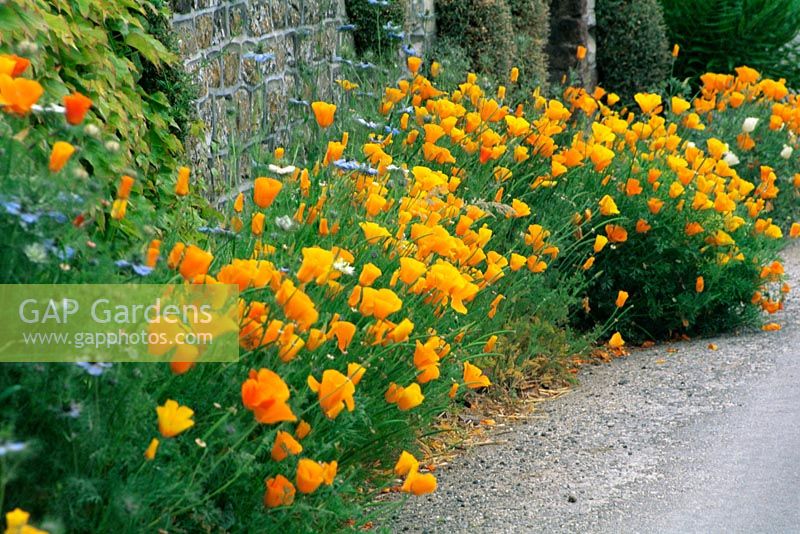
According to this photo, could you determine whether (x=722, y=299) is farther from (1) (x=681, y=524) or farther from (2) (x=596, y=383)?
(1) (x=681, y=524)

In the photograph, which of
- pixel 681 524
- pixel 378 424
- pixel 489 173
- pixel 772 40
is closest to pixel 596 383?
pixel 489 173

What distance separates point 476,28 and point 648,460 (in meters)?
4.65

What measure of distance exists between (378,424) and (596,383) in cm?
202

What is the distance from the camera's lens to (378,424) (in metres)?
2.96

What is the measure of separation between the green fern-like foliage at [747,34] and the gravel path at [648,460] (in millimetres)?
6342

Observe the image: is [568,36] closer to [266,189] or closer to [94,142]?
[94,142]

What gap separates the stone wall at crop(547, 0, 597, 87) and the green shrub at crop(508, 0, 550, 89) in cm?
94

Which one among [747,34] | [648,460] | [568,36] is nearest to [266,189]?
[648,460]

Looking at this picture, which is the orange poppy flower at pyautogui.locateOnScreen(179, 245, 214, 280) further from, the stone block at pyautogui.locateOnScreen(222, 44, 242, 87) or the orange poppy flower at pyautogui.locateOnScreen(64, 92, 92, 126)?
the stone block at pyautogui.locateOnScreen(222, 44, 242, 87)

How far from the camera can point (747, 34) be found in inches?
414

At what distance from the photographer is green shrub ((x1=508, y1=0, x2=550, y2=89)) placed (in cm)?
838

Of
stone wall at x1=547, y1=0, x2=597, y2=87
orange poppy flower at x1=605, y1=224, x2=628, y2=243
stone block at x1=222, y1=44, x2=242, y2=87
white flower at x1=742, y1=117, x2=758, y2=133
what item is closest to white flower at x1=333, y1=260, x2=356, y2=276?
orange poppy flower at x1=605, y1=224, x2=628, y2=243

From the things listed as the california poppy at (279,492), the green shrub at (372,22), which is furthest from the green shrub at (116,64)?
the green shrub at (372,22)

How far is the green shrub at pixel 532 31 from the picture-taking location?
8.38 m
